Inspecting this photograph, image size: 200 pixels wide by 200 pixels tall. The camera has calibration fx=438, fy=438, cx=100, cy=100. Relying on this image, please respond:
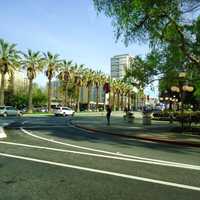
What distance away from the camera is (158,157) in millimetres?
14742

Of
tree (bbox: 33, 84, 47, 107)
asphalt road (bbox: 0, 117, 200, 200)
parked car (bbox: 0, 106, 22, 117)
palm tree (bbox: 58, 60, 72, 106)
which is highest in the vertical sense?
palm tree (bbox: 58, 60, 72, 106)

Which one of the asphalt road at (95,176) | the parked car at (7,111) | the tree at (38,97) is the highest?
the tree at (38,97)

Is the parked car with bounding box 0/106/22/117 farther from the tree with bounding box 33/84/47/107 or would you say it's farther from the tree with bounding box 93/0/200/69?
the tree with bounding box 33/84/47/107

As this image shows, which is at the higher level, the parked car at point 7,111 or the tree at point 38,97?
the tree at point 38,97

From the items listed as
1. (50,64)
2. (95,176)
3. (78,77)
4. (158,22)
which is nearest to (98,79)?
(78,77)

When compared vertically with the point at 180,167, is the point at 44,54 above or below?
above

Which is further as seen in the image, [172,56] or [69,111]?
[69,111]

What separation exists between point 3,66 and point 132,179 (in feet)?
219

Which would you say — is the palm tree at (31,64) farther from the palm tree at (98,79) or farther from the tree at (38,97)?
the tree at (38,97)

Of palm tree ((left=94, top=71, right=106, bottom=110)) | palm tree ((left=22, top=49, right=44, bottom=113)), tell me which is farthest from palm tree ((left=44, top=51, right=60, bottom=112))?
palm tree ((left=94, top=71, right=106, bottom=110))

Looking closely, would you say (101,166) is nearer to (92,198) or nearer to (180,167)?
(180,167)

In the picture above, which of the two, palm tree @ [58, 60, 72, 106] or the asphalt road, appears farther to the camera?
palm tree @ [58, 60, 72, 106]

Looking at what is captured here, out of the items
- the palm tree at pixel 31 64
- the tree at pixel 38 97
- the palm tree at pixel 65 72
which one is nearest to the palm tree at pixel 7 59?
the palm tree at pixel 31 64

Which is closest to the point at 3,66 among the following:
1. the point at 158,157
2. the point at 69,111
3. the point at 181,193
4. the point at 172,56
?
the point at 69,111
